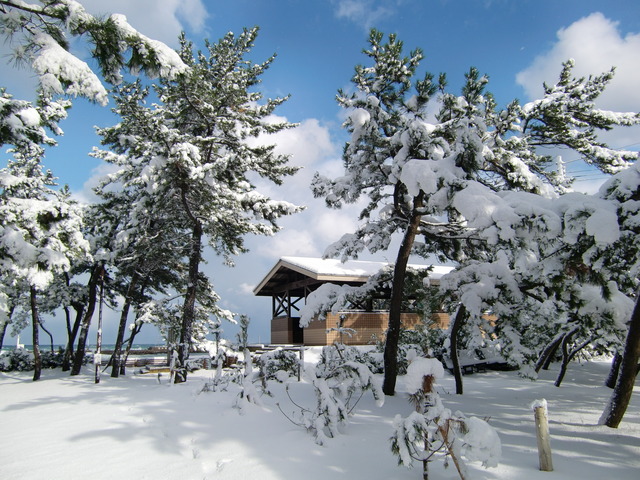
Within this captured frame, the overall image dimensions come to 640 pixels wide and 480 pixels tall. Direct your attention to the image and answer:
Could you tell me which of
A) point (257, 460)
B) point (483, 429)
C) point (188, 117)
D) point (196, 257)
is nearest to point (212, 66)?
point (188, 117)

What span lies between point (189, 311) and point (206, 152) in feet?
19.3

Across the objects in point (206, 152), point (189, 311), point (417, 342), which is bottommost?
point (417, 342)

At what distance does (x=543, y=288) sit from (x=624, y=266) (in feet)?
8.65

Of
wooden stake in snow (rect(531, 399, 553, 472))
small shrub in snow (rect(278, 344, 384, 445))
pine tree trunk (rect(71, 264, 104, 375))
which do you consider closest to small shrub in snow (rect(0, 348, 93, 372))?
pine tree trunk (rect(71, 264, 104, 375))

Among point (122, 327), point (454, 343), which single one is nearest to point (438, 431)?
point (454, 343)

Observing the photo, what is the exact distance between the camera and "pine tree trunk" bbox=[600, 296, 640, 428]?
6.21m

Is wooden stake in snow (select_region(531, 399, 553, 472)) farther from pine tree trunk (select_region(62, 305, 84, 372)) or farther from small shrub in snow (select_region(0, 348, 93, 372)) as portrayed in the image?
small shrub in snow (select_region(0, 348, 93, 372))

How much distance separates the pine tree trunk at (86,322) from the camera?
17.5 meters

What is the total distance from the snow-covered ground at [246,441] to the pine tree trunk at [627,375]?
24 cm

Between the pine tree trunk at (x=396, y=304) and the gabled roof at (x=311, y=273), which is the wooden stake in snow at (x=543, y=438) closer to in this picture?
the pine tree trunk at (x=396, y=304)

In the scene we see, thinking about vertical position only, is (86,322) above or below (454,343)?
above

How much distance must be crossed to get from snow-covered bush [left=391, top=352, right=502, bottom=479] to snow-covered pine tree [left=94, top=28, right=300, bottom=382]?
9628 millimetres

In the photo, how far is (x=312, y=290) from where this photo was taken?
859 inches

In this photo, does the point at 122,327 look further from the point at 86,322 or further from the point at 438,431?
the point at 438,431
